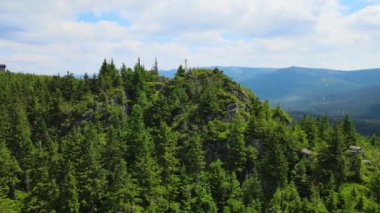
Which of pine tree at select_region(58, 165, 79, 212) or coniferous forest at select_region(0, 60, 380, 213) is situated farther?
coniferous forest at select_region(0, 60, 380, 213)

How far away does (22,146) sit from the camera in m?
92.4

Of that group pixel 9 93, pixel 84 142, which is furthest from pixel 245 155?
pixel 9 93

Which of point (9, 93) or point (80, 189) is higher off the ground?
point (9, 93)

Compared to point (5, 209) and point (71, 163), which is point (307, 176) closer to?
point (71, 163)

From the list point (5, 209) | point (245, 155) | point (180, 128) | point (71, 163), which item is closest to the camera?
point (5, 209)

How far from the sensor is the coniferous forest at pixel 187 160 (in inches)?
2837

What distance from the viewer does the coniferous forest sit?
7206cm

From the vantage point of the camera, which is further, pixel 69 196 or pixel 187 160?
pixel 187 160

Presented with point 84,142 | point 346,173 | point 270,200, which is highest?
point 84,142

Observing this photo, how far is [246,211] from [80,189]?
33.1 metres

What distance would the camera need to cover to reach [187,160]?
88.4m

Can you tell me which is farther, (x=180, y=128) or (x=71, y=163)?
(x=180, y=128)

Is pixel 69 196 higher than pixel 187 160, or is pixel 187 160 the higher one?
pixel 187 160

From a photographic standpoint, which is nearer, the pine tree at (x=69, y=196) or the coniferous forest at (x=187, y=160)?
the pine tree at (x=69, y=196)
